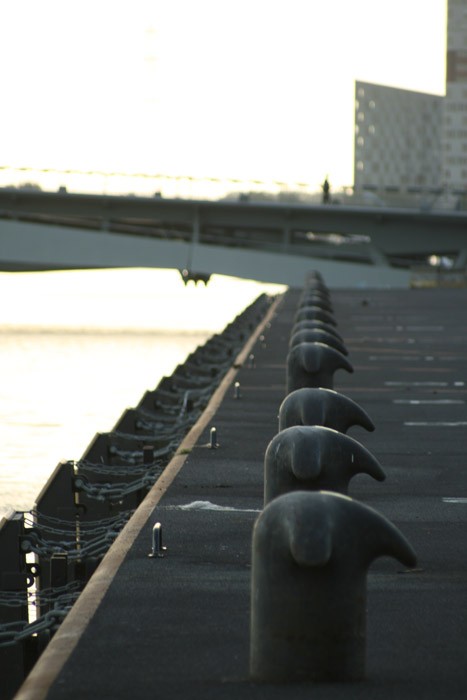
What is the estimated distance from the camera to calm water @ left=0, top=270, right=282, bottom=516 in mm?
38656

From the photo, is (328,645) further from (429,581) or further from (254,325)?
(254,325)

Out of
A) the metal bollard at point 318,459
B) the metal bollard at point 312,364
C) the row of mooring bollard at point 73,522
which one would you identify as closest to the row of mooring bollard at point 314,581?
the metal bollard at point 318,459

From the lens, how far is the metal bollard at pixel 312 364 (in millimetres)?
17250

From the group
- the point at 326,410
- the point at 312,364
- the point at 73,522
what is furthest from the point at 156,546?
the point at 312,364

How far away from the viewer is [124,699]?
8188mm

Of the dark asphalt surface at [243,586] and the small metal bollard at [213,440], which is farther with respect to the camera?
the small metal bollard at [213,440]

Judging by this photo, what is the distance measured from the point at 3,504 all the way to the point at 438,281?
65371 millimetres

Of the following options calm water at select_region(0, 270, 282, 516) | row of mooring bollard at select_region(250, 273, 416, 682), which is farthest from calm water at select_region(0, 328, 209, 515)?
row of mooring bollard at select_region(250, 273, 416, 682)

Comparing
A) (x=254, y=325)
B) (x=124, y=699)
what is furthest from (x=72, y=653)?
(x=254, y=325)

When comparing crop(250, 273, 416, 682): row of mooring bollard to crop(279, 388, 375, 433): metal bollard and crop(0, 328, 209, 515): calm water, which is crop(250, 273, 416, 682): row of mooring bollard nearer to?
crop(279, 388, 375, 433): metal bollard

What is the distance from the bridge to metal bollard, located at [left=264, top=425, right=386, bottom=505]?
71966 mm

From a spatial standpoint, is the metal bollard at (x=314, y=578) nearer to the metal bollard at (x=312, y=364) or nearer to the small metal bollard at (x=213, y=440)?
the metal bollard at (x=312, y=364)

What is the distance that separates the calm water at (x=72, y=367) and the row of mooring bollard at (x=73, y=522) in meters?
3.75

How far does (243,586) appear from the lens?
1121cm
